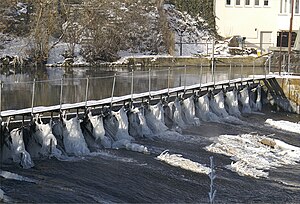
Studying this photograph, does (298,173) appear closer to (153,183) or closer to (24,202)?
(153,183)

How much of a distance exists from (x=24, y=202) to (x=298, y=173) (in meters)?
7.99

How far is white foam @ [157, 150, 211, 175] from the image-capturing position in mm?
16047

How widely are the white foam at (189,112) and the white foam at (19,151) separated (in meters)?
8.87

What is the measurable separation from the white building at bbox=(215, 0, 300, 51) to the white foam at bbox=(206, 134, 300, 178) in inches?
1393

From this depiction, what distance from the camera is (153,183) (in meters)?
14.7

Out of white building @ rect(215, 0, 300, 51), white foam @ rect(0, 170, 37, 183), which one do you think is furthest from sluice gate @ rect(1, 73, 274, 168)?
white building @ rect(215, 0, 300, 51)

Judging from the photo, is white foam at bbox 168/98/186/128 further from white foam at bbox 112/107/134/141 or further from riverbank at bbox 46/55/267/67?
riverbank at bbox 46/55/267/67

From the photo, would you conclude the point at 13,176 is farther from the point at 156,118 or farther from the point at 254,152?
the point at 156,118

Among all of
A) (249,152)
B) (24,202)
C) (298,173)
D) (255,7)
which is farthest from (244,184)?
(255,7)

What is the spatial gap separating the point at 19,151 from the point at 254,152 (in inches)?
291

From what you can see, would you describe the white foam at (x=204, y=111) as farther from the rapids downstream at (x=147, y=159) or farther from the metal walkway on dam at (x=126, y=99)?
the rapids downstream at (x=147, y=159)

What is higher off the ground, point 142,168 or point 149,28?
point 149,28

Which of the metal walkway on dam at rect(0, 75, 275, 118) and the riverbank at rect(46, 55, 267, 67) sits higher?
the riverbank at rect(46, 55, 267, 67)

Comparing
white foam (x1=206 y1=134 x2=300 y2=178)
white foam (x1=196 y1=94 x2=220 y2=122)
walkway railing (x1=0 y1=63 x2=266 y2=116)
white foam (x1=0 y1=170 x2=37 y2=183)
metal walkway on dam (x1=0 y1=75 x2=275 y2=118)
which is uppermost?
metal walkway on dam (x1=0 y1=75 x2=275 y2=118)
